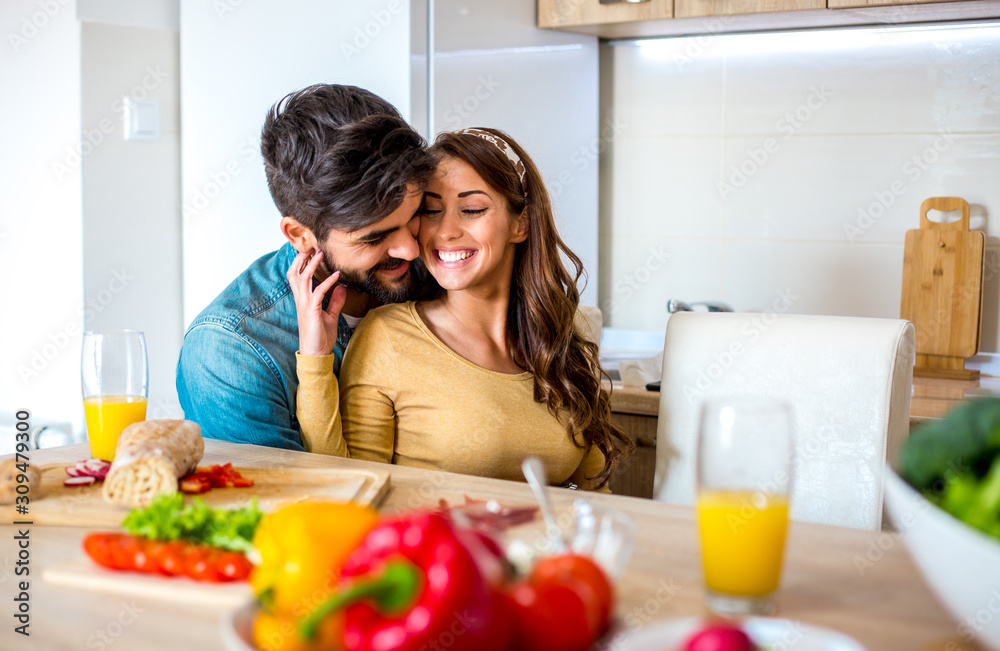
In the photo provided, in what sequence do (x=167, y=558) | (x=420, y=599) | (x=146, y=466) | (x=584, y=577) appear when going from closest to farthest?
(x=420, y=599), (x=584, y=577), (x=167, y=558), (x=146, y=466)

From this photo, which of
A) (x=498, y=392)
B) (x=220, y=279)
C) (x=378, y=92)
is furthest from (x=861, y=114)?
(x=220, y=279)

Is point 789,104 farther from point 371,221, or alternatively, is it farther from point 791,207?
point 371,221

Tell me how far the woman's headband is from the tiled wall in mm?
1101

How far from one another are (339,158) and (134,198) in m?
1.19

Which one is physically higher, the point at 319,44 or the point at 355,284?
the point at 319,44

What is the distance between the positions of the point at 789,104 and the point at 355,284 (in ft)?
4.87

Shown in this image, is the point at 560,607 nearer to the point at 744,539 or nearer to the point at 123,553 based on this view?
the point at 744,539

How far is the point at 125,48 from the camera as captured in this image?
2.38m

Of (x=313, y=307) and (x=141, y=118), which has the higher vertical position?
(x=141, y=118)

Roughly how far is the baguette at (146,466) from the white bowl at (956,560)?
730mm

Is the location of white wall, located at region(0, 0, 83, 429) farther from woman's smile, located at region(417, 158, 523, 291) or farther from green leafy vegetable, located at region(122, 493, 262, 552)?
green leafy vegetable, located at region(122, 493, 262, 552)

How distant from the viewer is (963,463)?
69 centimetres

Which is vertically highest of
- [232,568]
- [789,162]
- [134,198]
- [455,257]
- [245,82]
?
[245,82]

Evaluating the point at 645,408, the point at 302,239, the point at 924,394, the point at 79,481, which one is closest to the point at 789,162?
the point at 924,394
